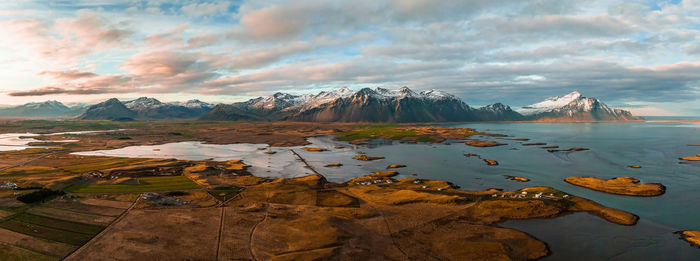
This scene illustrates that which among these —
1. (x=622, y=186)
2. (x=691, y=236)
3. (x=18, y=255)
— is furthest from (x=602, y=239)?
(x=18, y=255)

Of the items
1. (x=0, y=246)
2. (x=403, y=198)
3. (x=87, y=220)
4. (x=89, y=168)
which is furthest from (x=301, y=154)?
(x=0, y=246)

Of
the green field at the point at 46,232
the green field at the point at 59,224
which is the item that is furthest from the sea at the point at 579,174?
the green field at the point at 46,232

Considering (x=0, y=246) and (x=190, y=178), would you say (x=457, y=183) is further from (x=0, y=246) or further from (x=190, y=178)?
(x=0, y=246)

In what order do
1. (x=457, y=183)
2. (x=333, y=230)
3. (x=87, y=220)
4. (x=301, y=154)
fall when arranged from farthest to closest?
1. (x=301, y=154)
2. (x=457, y=183)
3. (x=87, y=220)
4. (x=333, y=230)

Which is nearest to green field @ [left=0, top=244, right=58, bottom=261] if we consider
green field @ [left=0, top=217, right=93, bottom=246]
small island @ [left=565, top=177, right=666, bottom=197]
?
green field @ [left=0, top=217, right=93, bottom=246]

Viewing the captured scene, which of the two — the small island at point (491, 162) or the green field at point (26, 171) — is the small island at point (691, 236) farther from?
the green field at point (26, 171)

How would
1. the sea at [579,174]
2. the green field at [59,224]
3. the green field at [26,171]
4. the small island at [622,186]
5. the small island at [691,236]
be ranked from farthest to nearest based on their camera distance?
the green field at [26,171] → the small island at [622,186] → the green field at [59,224] → the small island at [691,236] → the sea at [579,174]
